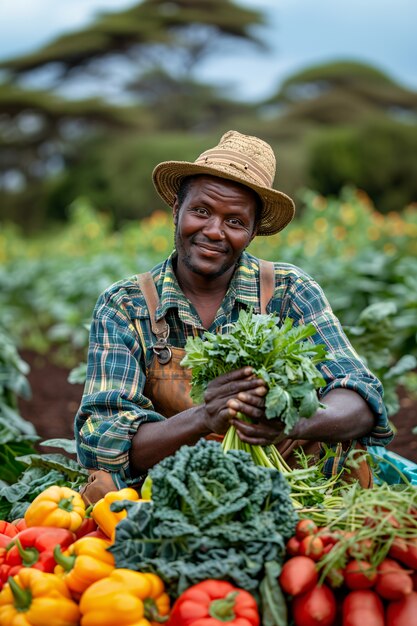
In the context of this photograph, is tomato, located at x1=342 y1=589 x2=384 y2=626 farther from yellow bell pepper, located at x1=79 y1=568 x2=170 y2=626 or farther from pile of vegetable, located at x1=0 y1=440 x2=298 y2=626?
yellow bell pepper, located at x1=79 y1=568 x2=170 y2=626

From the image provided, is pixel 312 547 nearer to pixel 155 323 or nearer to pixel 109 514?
pixel 109 514

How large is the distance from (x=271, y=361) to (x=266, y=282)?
0.91 metres

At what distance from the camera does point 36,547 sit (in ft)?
8.14

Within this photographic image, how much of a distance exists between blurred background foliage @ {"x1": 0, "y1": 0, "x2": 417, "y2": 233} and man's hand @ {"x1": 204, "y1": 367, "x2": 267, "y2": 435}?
18.8 m

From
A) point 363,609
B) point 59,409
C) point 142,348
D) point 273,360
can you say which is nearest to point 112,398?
point 142,348

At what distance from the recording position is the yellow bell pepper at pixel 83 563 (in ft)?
7.54

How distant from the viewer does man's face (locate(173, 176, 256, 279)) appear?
3150 millimetres

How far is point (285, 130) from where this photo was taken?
28.7 m

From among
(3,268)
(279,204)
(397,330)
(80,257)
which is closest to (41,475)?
(279,204)

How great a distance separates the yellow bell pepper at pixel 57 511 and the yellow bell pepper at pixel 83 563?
0.48 feet

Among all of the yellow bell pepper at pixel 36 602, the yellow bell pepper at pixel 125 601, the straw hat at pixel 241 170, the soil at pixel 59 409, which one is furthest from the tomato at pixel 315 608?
the soil at pixel 59 409

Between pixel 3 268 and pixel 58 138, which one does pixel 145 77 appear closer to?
pixel 58 138

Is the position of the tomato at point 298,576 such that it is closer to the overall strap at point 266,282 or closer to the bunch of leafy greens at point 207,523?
the bunch of leafy greens at point 207,523

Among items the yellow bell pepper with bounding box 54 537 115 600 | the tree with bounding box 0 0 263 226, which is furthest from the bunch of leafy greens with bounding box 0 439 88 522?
the tree with bounding box 0 0 263 226
